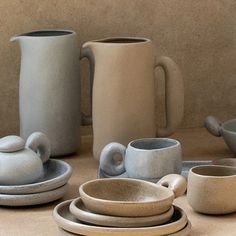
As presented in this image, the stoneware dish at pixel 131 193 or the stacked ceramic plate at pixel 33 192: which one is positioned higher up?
the stoneware dish at pixel 131 193

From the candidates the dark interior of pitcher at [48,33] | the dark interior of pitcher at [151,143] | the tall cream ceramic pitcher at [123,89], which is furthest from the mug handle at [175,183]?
the dark interior of pitcher at [48,33]

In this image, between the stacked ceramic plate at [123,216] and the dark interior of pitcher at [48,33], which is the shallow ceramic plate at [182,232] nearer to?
the stacked ceramic plate at [123,216]

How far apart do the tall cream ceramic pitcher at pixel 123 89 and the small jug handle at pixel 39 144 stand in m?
0.13

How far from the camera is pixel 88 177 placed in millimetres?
1354

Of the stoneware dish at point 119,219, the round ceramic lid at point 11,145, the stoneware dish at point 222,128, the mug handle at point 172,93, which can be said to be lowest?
the stoneware dish at point 119,219

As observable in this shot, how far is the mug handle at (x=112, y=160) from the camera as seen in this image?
1.28 meters

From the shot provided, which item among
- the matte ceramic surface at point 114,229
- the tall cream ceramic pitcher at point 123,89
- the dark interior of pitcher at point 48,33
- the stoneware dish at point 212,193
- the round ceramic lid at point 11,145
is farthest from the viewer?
the dark interior of pitcher at point 48,33

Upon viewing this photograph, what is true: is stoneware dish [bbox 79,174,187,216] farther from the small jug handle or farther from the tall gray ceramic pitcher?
the tall gray ceramic pitcher

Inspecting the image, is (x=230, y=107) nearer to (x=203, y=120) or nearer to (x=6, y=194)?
(x=203, y=120)

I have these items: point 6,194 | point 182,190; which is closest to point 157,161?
point 182,190

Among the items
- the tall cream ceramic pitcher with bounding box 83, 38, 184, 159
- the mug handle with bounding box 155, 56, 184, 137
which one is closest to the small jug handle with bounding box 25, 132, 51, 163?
the tall cream ceramic pitcher with bounding box 83, 38, 184, 159

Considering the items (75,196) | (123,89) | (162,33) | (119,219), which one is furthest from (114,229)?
(162,33)

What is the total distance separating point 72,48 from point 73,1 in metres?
0.15

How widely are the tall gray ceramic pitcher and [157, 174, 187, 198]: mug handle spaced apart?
14.6 inches
